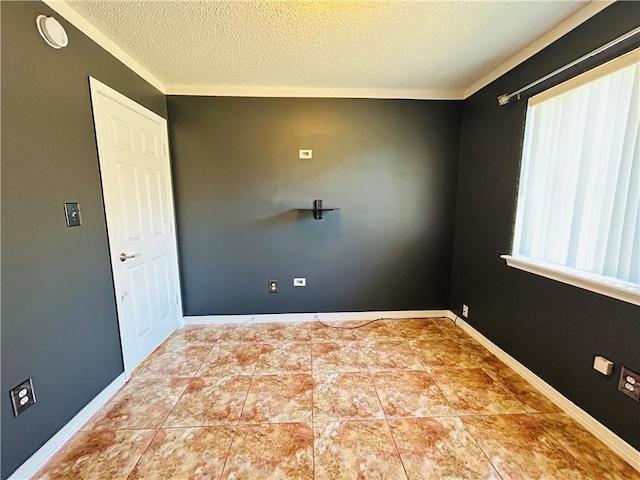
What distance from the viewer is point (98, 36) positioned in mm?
1723

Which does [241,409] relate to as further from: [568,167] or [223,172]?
[568,167]

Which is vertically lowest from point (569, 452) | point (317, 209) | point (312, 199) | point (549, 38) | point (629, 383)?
point (569, 452)

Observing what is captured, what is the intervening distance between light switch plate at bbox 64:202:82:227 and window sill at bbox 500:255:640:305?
2952 mm

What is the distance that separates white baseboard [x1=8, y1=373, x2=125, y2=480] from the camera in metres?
1.26

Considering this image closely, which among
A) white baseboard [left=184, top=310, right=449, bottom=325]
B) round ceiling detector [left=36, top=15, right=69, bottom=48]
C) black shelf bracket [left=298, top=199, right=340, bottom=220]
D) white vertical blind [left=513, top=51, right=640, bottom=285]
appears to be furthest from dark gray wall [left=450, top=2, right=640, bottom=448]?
round ceiling detector [left=36, top=15, right=69, bottom=48]

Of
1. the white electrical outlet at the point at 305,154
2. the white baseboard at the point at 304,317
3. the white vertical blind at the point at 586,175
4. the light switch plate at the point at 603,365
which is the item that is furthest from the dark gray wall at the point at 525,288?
the white electrical outlet at the point at 305,154

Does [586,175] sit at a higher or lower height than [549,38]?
lower

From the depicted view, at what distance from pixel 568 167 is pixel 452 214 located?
1.24 metres

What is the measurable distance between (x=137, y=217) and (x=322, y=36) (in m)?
1.93

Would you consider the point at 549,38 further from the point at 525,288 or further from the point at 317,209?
the point at 317,209

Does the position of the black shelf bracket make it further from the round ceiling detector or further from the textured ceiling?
the round ceiling detector

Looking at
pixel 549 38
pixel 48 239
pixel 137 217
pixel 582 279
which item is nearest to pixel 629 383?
pixel 582 279

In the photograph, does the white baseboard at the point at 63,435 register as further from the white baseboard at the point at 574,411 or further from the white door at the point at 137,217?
the white baseboard at the point at 574,411

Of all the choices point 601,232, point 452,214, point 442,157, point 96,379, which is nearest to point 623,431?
point 601,232
